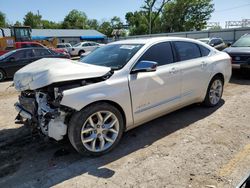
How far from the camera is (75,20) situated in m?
95.5

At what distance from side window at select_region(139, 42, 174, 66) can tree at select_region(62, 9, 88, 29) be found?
9062 cm

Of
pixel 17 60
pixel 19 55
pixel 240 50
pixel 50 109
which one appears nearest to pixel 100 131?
pixel 50 109

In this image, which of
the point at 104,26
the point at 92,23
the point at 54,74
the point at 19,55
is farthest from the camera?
the point at 92,23

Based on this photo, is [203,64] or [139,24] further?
[139,24]

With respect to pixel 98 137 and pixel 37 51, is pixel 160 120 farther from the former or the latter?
pixel 37 51

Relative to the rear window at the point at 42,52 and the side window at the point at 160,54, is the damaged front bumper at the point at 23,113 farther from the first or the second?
the rear window at the point at 42,52

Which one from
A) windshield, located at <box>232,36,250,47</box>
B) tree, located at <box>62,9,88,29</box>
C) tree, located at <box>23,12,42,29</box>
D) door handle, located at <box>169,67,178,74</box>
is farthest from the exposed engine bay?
tree, located at <box>23,12,42,29</box>

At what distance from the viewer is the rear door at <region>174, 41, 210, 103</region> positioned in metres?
5.00

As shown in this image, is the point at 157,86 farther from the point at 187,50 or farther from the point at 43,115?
the point at 43,115

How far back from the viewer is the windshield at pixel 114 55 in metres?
4.32

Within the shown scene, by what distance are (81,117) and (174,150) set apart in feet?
4.92

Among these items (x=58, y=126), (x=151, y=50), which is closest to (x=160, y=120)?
(x=151, y=50)

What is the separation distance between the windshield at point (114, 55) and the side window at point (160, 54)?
199mm

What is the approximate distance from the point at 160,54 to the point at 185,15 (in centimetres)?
6075
